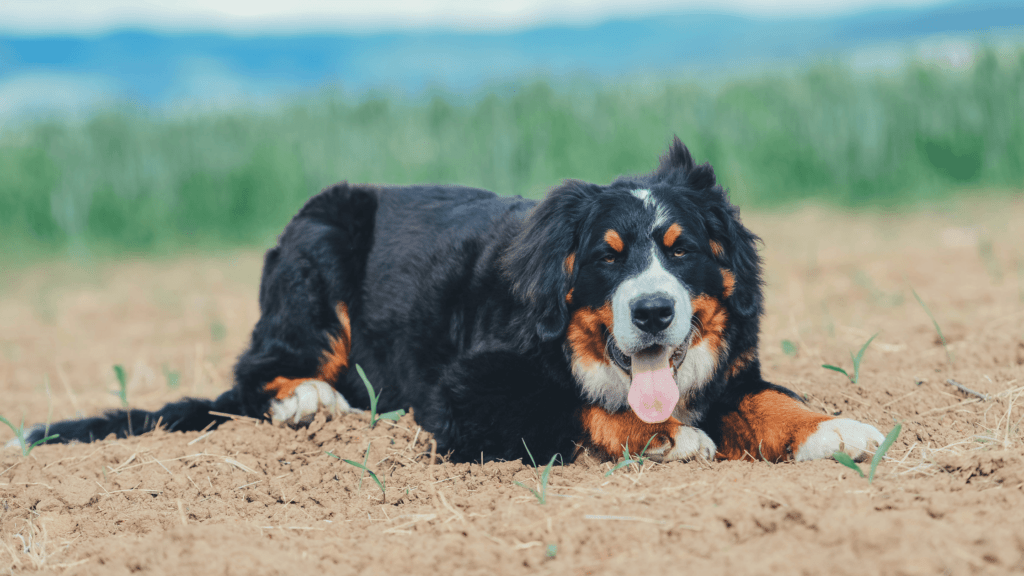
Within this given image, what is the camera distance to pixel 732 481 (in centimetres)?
282

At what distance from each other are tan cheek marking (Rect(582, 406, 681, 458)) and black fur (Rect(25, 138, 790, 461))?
8 centimetres

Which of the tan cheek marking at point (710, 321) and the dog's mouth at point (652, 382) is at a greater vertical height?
the tan cheek marking at point (710, 321)

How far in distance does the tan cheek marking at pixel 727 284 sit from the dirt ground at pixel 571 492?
31.1 inches

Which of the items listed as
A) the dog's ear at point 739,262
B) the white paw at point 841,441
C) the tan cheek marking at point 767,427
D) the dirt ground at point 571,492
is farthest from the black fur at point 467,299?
the white paw at point 841,441

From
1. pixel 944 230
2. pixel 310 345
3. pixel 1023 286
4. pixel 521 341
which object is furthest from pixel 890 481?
pixel 944 230

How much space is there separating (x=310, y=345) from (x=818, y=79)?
458 inches

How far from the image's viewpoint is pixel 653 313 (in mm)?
3152

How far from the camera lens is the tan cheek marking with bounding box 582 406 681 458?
3344mm

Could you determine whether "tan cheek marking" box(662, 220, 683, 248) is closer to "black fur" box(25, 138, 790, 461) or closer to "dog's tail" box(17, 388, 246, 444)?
"black fur" box(25, 138, 790, 461)

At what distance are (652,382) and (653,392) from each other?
0.04 meters

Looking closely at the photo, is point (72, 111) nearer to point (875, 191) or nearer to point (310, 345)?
point (310, 345)

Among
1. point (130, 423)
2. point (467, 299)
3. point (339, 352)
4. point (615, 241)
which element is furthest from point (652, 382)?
point (130, 423)

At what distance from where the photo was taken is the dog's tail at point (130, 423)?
13.6 feet

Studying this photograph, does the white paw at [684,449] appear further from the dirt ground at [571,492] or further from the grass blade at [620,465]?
the grass blade at [620,465]
